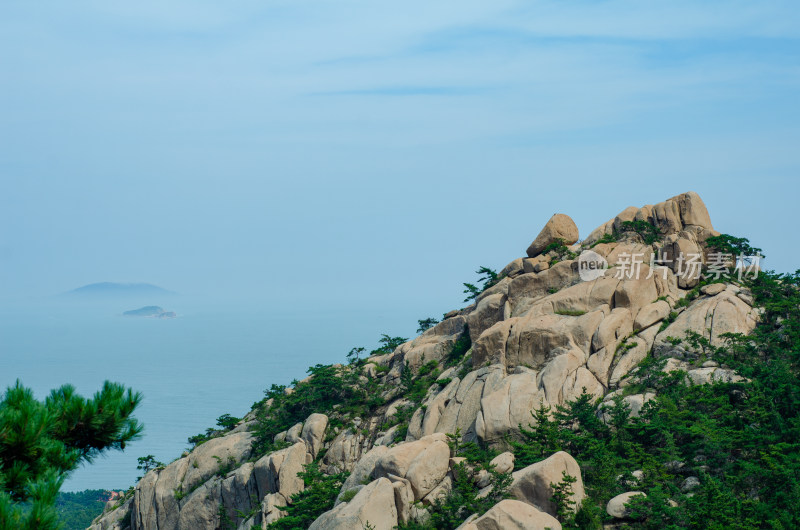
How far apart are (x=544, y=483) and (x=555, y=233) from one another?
44.8ft

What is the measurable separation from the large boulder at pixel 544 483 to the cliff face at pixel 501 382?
37mm

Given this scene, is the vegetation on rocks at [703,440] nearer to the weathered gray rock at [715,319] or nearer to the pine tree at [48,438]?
the weathered gray rock at [715,319]

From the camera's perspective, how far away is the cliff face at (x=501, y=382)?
2328cm

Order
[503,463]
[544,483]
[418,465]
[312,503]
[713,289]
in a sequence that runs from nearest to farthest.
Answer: [544,483] < [503,463] < [418,465] < [312,503] < [713,289]

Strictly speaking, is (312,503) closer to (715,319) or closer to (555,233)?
(555,233)

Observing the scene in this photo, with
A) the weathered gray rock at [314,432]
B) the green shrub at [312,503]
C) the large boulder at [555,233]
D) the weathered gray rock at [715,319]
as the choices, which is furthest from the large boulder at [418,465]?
the large boulder at [555,233]

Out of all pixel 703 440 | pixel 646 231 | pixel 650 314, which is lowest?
pixel 703 440

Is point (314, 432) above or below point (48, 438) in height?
below

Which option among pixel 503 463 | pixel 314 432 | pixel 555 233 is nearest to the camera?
pixel 503 463

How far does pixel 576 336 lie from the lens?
27.0 m

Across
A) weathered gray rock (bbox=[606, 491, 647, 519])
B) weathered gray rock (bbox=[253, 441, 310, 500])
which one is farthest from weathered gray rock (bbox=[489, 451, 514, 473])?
weathered gray rock (bbox=[253, 441, 310, 500])

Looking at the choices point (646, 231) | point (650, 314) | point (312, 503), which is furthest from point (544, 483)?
point (646, 231)

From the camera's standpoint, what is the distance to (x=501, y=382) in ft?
87.6

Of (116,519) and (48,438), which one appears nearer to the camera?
(48,438)
